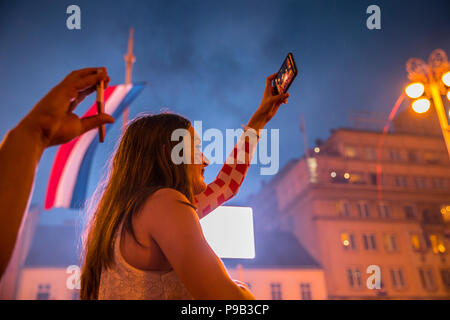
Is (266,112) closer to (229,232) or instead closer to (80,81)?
(80,81)

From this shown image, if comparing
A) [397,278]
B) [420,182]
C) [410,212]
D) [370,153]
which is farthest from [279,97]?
[420,182]

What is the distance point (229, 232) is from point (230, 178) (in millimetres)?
1776

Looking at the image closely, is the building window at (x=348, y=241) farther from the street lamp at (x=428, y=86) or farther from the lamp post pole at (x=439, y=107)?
the lamp post pole at (x=439, y=107)

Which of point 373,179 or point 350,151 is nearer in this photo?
point 373,179

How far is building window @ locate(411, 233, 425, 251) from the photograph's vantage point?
32.0 m

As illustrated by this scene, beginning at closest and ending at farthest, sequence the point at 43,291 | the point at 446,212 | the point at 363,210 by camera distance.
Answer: the point at 43,291, the point at 363,210, the point at 446,212

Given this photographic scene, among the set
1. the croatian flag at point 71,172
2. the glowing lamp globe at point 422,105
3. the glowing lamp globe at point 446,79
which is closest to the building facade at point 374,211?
the glowing lamp globe at point 422,105

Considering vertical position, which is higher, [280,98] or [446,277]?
[446,277]

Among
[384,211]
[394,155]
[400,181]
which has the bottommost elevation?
[384,211]

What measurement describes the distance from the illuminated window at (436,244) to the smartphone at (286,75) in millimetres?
37234

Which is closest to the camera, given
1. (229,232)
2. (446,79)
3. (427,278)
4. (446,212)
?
(229,232)

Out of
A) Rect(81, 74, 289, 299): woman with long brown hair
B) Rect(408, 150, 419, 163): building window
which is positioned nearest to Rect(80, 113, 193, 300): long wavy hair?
Rect(81, 74, 289, 299): woman with long brown hair

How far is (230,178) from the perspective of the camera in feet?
7.16
